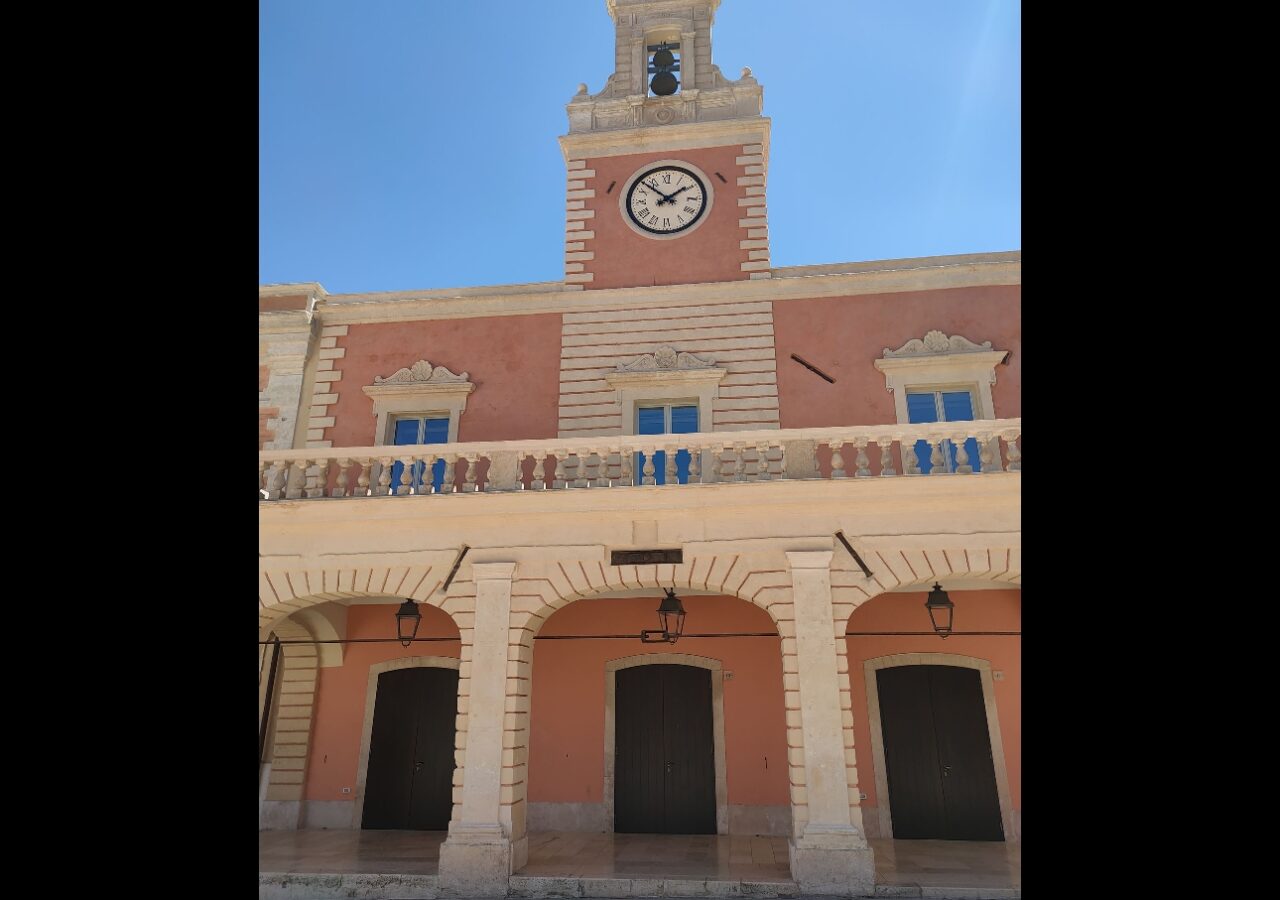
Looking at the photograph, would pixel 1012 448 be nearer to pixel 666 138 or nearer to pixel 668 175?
pixel 668 175

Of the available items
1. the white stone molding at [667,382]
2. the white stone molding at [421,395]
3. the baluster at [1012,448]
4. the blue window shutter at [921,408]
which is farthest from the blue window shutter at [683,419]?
the baluster at [1012,448]

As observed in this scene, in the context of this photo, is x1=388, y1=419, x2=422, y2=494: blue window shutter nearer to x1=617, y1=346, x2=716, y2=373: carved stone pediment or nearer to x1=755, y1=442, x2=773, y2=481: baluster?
x1=617, y1=346, x2=716, y2=373: carved stone pediment

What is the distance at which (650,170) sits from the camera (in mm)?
14383

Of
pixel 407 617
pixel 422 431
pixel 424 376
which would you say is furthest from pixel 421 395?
pixel 407 617

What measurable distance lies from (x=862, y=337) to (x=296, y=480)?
905 centimetres

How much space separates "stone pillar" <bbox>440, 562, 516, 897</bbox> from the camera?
813 cm

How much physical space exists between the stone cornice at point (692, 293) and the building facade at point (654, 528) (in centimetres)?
5

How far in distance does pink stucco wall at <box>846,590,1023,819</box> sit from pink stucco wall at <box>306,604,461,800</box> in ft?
20.8

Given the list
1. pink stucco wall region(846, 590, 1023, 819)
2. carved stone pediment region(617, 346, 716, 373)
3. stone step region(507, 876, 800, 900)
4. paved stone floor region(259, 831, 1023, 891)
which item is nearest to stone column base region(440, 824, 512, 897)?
stone step region(507, 876, 800, 900)
